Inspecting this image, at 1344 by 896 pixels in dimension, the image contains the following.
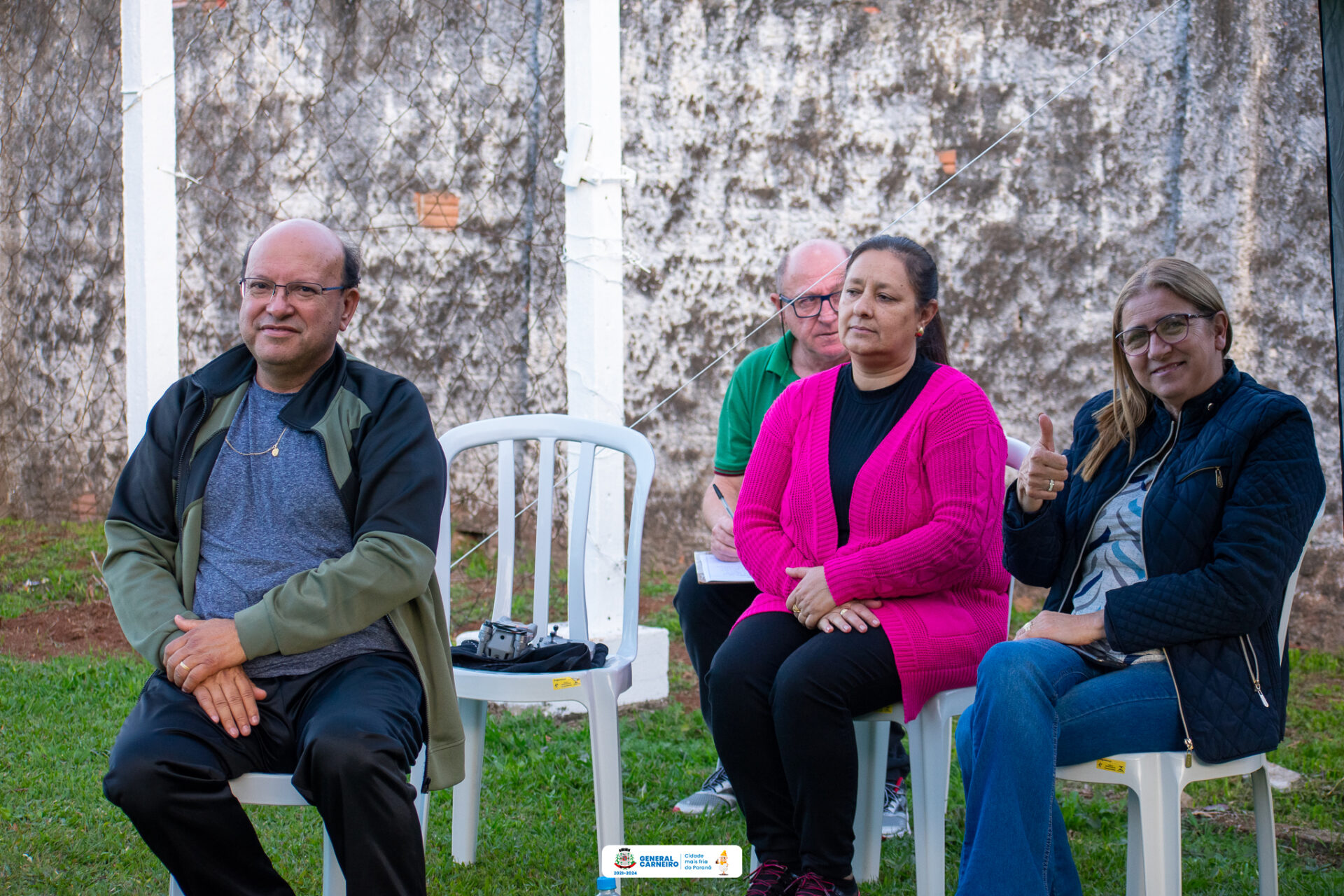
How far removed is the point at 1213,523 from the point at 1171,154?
325 centimetres

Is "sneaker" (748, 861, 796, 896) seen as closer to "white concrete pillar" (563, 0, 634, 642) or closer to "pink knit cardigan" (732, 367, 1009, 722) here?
"pink knit cardigan" (732, 367, 1009, 722)

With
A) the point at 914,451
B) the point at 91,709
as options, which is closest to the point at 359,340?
the point at 91,709

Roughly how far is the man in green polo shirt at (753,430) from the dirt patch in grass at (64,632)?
2711mm

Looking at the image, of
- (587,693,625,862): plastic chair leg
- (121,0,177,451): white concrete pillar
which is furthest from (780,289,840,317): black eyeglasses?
(121,0,177,451): white concrete pillar

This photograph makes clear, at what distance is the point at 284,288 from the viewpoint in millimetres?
2443

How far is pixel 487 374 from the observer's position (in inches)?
222

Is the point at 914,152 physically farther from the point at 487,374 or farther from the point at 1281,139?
the point at 487,374

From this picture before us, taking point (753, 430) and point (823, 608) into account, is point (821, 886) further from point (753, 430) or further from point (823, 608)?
point (753, 430)

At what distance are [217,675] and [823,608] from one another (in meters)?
1.28

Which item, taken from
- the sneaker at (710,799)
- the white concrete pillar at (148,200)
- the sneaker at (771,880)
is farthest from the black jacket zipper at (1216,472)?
the white concrete pillar at (148,200)

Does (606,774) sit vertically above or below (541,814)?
above

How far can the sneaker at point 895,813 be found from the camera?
3.06 meters

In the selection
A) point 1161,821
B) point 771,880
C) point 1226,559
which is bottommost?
point 771,880

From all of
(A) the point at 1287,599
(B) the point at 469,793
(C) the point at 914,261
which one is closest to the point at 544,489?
(B) the point at 469,793
